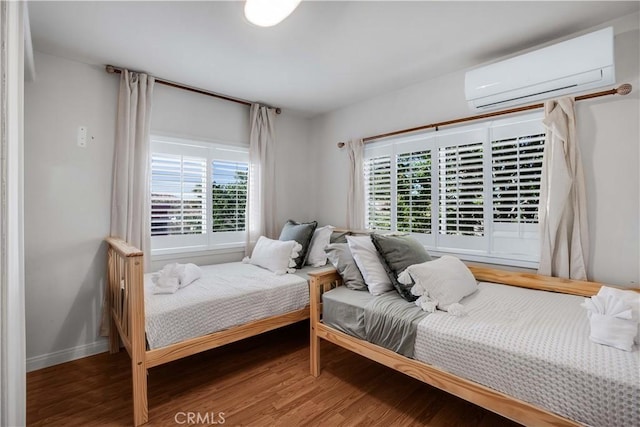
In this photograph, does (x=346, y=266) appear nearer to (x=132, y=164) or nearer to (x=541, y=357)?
(x=541, y=357)

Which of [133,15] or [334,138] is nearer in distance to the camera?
[133,15]

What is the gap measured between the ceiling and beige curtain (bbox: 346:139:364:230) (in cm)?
75

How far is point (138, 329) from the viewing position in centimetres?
170

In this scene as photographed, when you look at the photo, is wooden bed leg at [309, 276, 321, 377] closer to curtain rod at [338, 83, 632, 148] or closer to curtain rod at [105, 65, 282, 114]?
curtain rod at [338, 83, 632, 148]

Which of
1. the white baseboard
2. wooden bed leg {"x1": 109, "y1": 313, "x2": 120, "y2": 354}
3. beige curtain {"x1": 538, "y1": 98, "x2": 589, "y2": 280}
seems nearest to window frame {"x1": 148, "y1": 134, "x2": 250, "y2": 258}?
wooden bed leg {"x1": 109, "y1": 313, "x2": 120, "y2": 354}

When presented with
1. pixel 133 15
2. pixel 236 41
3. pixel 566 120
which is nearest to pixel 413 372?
pixel 566 120

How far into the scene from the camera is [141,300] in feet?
5.56

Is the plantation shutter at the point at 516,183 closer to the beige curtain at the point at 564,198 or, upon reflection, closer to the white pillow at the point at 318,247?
the beige curtain at the point at 564,198

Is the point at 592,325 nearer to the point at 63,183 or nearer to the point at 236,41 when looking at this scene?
the point at 236,41

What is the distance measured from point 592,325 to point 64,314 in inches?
133

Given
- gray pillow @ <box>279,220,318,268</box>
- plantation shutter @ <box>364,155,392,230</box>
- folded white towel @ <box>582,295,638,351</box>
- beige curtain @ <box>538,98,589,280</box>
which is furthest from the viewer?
plantation shutter @ <box>364,155,392,230</box>

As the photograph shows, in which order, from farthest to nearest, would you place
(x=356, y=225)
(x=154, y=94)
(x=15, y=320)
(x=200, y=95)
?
(x=356, y=225)
(x=200, y=95)
(x=154, y=94)
(x=15, y=320)

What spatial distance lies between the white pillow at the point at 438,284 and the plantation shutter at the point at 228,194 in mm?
2045

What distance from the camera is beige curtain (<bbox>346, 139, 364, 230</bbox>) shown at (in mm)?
3334
